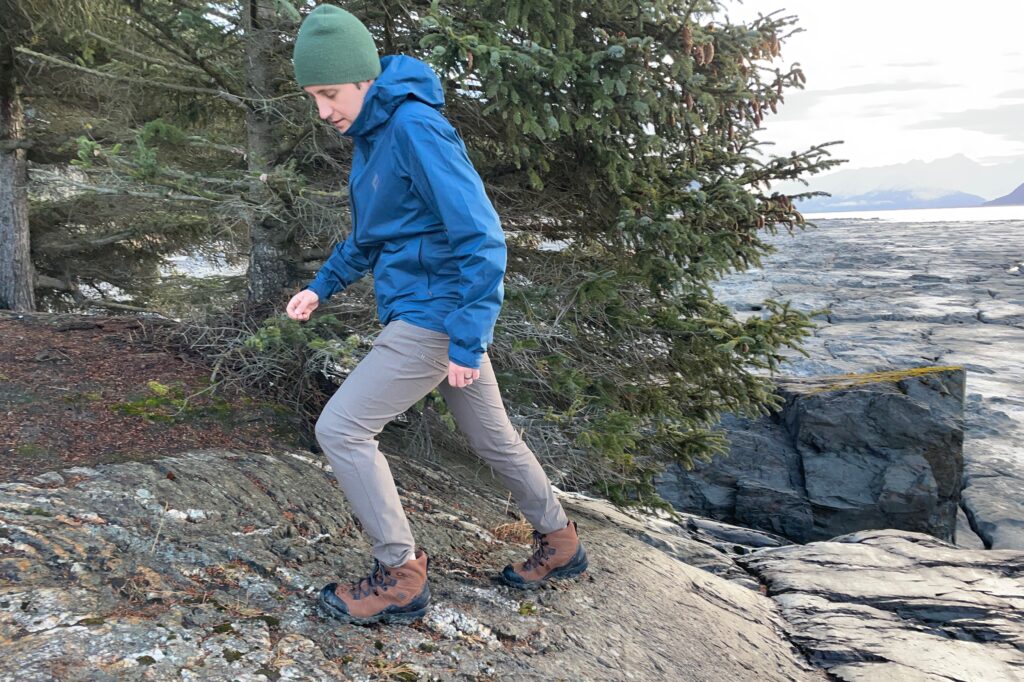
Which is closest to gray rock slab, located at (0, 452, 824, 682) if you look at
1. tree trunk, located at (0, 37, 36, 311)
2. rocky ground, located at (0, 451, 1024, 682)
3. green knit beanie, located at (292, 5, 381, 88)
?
rocky ground, located at (0, 451, 1024, 682)

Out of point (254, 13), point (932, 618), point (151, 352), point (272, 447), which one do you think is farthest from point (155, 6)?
point (932, 618)

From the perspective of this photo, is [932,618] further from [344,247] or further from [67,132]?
[67,132]

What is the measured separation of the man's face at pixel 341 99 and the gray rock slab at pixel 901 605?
349cm

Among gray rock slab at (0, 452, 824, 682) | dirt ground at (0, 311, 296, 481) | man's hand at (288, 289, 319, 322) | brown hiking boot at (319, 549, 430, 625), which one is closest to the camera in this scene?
gray rock slab at (0, 452, 824, 682)

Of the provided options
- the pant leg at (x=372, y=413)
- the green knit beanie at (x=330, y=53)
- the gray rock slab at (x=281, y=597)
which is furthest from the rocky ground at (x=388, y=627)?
the green knit beanie at (x=330, y=53)

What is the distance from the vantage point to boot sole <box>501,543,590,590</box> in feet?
10.7

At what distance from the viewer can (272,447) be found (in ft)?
13.2

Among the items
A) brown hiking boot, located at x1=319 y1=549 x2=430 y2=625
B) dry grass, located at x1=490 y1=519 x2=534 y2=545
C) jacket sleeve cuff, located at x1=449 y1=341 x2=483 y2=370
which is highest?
jacket sleeve cuff, located at x1=449 y1=341 x2=483 y2=370

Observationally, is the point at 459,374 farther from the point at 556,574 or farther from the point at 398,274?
the point at 556,574

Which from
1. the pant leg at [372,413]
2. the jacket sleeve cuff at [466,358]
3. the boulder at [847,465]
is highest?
the jacket sleeve cuff at [466,358]

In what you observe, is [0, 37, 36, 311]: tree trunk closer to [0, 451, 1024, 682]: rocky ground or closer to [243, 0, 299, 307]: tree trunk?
[243, 0, 299, 307]: tree trunk

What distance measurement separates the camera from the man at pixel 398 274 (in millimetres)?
2439

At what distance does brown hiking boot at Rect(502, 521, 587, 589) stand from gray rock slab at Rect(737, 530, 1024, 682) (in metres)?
1.62

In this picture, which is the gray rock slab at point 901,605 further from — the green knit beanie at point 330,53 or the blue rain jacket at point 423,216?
the green knit beanie at point 330,53
